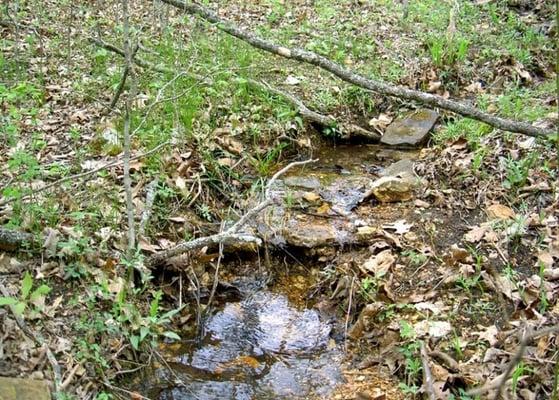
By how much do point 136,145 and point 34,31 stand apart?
2.94 metres

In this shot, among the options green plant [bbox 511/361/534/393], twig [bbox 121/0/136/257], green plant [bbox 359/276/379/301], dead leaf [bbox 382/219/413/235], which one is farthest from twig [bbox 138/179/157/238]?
green plant [bbox 511/361/534/393]

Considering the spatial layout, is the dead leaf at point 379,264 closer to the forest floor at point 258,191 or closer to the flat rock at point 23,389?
the forest floor at point 258,191

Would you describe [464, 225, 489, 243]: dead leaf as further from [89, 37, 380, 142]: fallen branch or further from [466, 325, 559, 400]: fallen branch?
[466, 325, 559, 400]: fallen branch

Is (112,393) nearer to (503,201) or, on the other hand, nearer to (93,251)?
(93,251)

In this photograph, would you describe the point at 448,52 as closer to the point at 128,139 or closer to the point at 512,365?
the point at 128,139

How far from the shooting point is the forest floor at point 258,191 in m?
3.44

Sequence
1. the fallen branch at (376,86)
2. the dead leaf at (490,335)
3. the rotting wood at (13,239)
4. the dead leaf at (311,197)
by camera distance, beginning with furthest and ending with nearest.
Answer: the dead leaf at (311,197), the fallen branch at (376,86), the rotting wood at (13,239), the dead leaf at (490,335)

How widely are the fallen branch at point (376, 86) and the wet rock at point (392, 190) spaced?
0.74 meters

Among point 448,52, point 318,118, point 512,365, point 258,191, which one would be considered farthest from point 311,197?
point 512,365

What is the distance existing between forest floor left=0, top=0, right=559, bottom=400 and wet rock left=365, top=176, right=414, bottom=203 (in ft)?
0.32

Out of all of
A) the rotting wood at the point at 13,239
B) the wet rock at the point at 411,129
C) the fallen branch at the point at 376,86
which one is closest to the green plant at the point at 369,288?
the fallen branch at the point at 376,86

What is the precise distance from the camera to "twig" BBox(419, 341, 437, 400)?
3.23 metres

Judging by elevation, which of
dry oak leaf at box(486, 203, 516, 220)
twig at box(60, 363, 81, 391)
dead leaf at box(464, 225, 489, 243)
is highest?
dry oak leaf at box(486, 203, 516, 220)

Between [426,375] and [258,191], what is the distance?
2.40 meters
